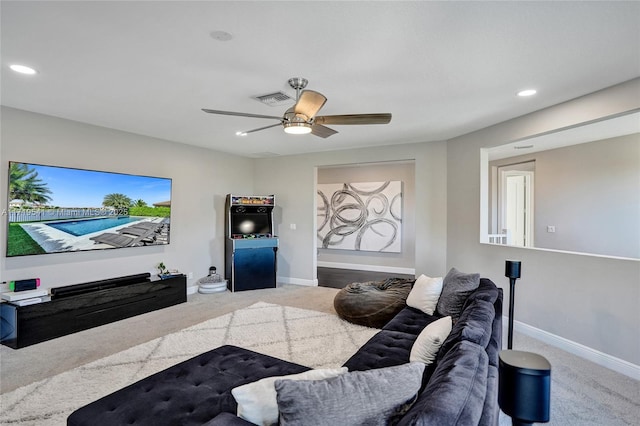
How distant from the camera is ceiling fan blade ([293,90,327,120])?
2.44 meters

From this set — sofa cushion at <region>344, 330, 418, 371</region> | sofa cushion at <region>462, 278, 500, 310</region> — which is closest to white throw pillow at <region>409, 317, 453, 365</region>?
sofa cushion at <region>344, 330, 418, 371</region>

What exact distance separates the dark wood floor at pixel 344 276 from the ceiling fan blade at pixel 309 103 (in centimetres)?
428

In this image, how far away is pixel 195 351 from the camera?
3.28 m

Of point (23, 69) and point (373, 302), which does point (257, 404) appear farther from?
point (23, 69)

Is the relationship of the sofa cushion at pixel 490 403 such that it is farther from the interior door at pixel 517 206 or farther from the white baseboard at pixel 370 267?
the white baseboard at pixel 370 267

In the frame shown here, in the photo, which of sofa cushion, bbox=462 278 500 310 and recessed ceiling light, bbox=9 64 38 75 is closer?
sofa cushion, bbox=462 278 500 310

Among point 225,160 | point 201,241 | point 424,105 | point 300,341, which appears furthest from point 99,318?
point 424,105

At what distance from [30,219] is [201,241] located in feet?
8.24

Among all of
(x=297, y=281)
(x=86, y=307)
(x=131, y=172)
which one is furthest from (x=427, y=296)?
(x=131, y=172)

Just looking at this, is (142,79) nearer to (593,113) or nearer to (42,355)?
(42,355)

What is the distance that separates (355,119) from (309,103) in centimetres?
45

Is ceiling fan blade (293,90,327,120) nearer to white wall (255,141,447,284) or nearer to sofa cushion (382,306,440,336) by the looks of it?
sofa cushion (382,306,440,336)

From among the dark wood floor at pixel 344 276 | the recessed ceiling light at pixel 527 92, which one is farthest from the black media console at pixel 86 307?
the recessed ceiling light at pixel 527 92

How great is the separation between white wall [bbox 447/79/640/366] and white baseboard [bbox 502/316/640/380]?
0.14ft
